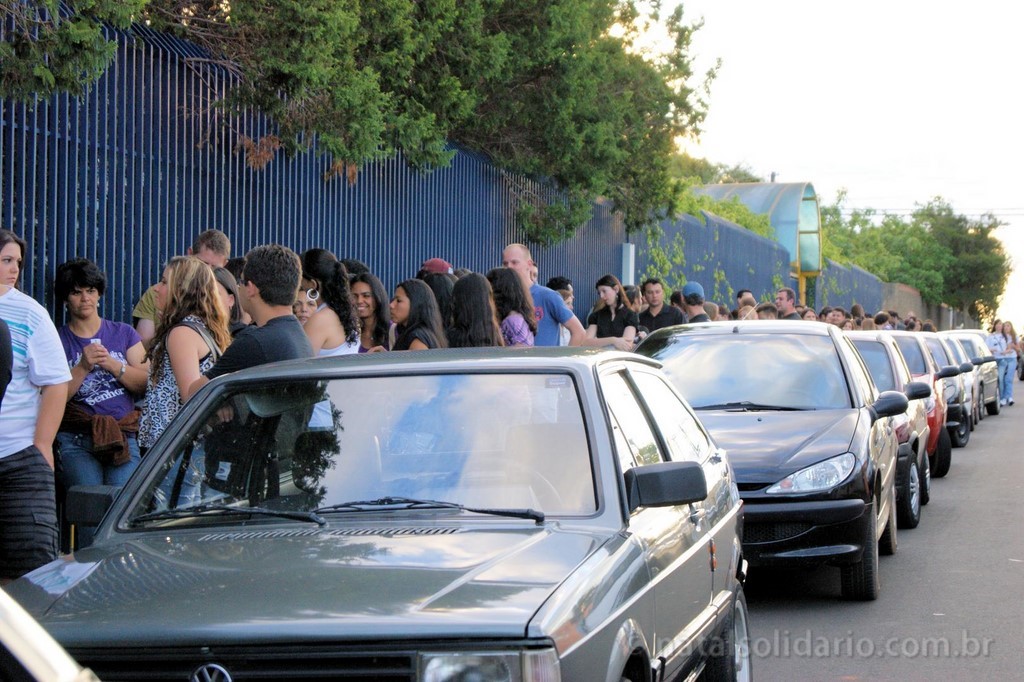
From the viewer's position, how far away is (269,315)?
19.6 feet

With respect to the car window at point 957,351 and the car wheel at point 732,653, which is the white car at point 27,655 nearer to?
the car wheel at point 732,653

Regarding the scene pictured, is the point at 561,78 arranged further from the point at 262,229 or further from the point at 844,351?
the point at 844,351

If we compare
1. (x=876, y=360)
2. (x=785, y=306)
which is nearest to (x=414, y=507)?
(x=876, y=360)

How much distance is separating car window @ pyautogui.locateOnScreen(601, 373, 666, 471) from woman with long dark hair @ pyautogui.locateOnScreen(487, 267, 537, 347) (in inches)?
167

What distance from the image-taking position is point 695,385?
368 inches

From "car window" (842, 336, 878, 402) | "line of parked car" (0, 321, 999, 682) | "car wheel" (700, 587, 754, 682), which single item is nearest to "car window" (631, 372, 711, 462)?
"line of parked car" (0, 321, 999, 682)

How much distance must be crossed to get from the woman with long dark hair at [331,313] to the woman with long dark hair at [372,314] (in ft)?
3.40

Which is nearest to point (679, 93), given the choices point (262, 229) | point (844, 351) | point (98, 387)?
point (262, 229)

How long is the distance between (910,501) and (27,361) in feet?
25.2

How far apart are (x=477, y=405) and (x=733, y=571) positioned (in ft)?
5.85

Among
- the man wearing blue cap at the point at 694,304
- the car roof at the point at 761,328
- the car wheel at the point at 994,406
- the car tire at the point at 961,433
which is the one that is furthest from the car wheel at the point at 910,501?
the car wheel at the point at 994,406

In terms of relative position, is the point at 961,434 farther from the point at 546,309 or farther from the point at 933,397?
the point at 546,309

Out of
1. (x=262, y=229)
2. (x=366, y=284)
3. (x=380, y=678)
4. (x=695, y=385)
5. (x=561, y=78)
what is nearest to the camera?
(x=380, y=678)

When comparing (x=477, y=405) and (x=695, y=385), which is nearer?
(x=477, y=405)
